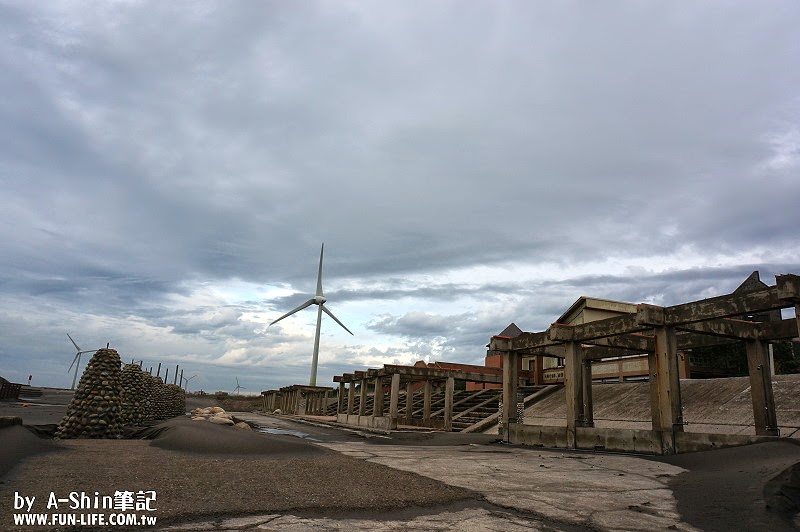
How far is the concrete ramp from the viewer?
17.2 metres

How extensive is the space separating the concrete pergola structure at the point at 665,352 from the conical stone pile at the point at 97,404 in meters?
14.7

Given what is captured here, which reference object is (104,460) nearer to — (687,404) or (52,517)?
(52,517)

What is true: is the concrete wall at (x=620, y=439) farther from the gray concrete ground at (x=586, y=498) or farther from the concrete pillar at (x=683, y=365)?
the concrete pillar at (x=683, y=365)

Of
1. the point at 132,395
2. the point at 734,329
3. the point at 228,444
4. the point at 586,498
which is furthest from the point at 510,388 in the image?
the point at 132,395

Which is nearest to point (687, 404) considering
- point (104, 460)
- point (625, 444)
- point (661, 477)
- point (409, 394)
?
point (625, 444)

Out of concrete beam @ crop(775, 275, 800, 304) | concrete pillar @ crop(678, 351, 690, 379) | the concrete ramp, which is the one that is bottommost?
the concrete ramp

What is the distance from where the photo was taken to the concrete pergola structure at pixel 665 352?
12914mm

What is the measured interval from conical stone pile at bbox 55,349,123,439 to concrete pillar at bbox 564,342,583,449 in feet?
52.0

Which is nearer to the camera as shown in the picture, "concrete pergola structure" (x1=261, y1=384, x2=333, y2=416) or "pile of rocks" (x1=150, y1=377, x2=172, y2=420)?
"pile of rocks" (x1=150, y1=377, x2=172, y2=420)

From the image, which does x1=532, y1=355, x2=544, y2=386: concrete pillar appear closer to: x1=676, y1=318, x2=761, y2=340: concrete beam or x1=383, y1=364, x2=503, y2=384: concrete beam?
A: x1=383, y1=364, x2=503, y2=384: concrete beam

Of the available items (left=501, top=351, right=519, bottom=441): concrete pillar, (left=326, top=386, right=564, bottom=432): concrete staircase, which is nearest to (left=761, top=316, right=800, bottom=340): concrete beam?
(left=501, top=351, right=519, bottom=441): concrete pillar

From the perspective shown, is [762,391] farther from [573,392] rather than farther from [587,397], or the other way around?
[587,397]

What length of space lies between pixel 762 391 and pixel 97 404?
22110 mm

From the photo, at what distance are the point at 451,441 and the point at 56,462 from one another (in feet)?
47.5
